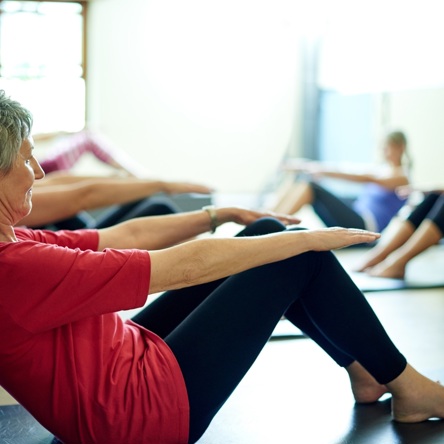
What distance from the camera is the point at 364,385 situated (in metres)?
1.88

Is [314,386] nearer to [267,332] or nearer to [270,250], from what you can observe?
[267,332]

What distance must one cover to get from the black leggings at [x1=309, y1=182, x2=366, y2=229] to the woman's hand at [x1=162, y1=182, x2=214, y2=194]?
2.22 meters

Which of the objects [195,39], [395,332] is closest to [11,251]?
[395,332]

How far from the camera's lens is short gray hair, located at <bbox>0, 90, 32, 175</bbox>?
1338 millimetres

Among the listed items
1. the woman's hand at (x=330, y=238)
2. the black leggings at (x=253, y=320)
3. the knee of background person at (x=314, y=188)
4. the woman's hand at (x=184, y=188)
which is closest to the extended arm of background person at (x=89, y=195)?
the woman's hand at (x=184, y=188)

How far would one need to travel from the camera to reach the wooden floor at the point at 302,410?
1694 millimetres

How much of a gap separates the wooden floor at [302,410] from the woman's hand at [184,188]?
622 mm

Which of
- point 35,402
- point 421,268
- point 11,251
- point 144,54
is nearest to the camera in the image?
point 11,251

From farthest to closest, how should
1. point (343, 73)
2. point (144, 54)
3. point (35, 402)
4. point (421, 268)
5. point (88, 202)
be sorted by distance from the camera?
1. point (144, 54)
2. point (343, 73)
3. point (421, 268)
4. point (88, 202)
5. point (35, 402)

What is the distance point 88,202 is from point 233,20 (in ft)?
23.6

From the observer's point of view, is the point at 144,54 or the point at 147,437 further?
the point at 144,54

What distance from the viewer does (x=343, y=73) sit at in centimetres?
866

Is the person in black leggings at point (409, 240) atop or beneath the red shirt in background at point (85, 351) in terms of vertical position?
beneath

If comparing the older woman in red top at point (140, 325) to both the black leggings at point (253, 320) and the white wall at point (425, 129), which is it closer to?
the black leggings at point (253, 320)
